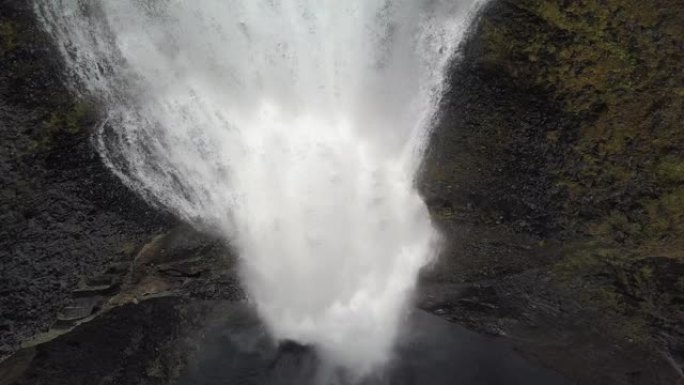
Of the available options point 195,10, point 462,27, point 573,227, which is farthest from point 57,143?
point 573,227

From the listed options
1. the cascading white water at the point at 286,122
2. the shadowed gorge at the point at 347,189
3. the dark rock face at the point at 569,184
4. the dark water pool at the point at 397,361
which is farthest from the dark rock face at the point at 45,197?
the dark rock face at the point at 569,184

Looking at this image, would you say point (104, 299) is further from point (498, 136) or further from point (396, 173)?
point (498, 136)

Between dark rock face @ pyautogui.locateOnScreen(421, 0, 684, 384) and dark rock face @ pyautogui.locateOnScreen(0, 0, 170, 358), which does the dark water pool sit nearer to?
dark rock face @ pyautogui.locateOnScreen(421, 0, 684, 384)

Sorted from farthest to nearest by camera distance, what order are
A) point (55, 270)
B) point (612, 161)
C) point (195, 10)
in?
point (55, 270)
point (612, 161)
point (195, 10)

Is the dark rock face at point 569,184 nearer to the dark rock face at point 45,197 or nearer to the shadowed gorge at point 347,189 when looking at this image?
the shadowed gorge at point 347,189

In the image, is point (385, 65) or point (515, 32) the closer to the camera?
point (515, 32)

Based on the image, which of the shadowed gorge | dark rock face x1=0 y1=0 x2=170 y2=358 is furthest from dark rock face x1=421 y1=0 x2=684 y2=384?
dark rock face x1=0 y1=0 x2=170 y2=358
